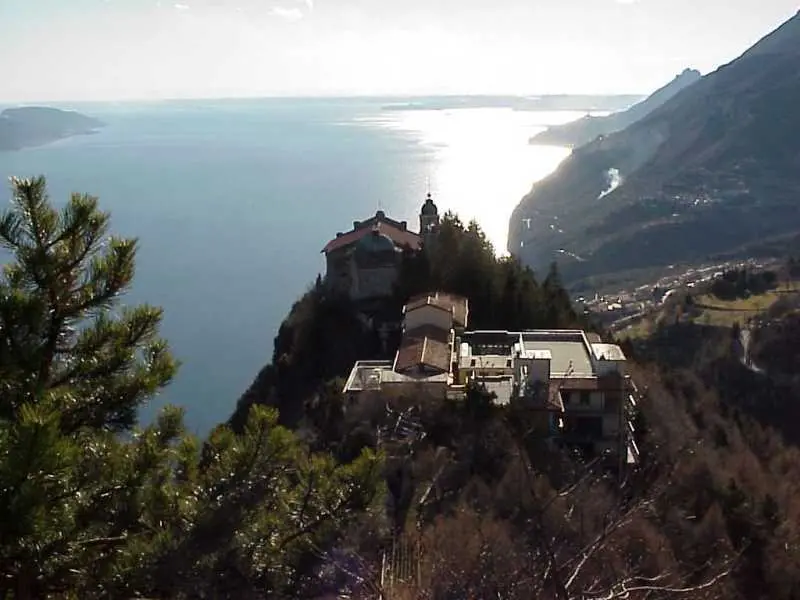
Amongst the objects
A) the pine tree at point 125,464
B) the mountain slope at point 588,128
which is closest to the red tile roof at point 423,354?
the pine tree at point 125,464

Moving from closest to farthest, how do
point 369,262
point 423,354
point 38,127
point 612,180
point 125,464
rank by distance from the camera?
point 125,464 → point 423,354 → point 369,262 → point 612,180 → point 38,127

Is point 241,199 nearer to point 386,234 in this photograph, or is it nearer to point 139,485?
point 386,234

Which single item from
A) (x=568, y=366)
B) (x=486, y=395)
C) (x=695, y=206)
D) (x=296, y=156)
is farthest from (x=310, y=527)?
(x=296, y=156)

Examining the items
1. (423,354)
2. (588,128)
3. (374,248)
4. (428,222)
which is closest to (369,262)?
(374,248)

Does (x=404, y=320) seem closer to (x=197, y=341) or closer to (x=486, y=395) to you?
(x=486, y=395)

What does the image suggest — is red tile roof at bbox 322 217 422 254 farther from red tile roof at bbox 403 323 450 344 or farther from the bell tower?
red tile roof at bbox 403 323 450 344

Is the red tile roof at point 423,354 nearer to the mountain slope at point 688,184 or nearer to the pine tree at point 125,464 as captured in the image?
the pine tree at point 125,464

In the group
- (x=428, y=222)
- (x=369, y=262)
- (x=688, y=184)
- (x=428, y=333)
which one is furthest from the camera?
(x=688, y=184)
